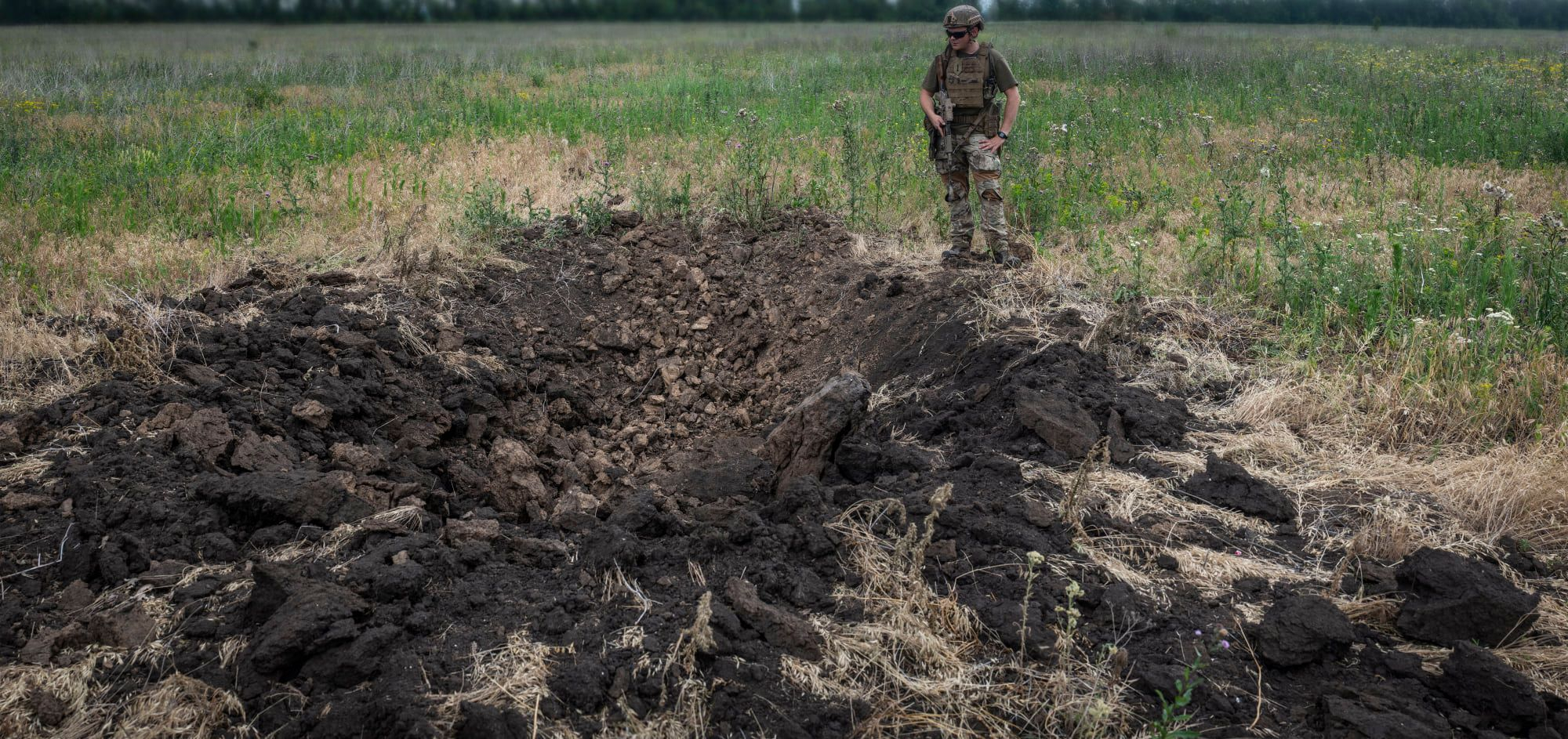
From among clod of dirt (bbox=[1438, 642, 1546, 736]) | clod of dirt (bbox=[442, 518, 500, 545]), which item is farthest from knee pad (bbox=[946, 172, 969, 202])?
clod of dirt (bbox=[1438, 642, 1546, 736])

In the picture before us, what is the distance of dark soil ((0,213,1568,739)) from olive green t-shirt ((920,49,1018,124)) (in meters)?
1.22

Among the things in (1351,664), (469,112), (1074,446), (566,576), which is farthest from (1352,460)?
(469,112)

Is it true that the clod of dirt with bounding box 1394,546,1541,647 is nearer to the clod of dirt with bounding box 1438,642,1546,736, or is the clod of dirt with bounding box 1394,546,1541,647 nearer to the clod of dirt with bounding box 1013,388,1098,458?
the clod of dirt with bounding box 1438,642,1546,736

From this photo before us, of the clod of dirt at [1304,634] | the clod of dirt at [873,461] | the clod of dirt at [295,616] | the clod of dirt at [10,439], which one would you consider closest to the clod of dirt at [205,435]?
the clod of dirt at [10,439]

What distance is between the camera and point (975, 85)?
5.97 meters

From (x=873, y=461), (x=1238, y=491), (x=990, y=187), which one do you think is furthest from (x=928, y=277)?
(x=1238, y=491)

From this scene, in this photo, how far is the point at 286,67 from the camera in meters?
13.8

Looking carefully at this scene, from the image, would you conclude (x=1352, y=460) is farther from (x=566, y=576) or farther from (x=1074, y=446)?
(x=566, y=576)

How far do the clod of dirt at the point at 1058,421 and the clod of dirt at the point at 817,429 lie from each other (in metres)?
0.69

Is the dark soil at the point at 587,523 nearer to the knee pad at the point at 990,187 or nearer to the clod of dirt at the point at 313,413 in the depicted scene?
the clod of dirt at the point at 313,413

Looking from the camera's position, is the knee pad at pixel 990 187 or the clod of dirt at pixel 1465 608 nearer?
the clod of dirt at pixel 1465 608

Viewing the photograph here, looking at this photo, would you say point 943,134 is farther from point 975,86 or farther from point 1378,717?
point 1378,717

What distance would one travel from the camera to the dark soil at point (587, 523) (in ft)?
8.36

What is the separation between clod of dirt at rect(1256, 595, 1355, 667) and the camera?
269 centimetres
